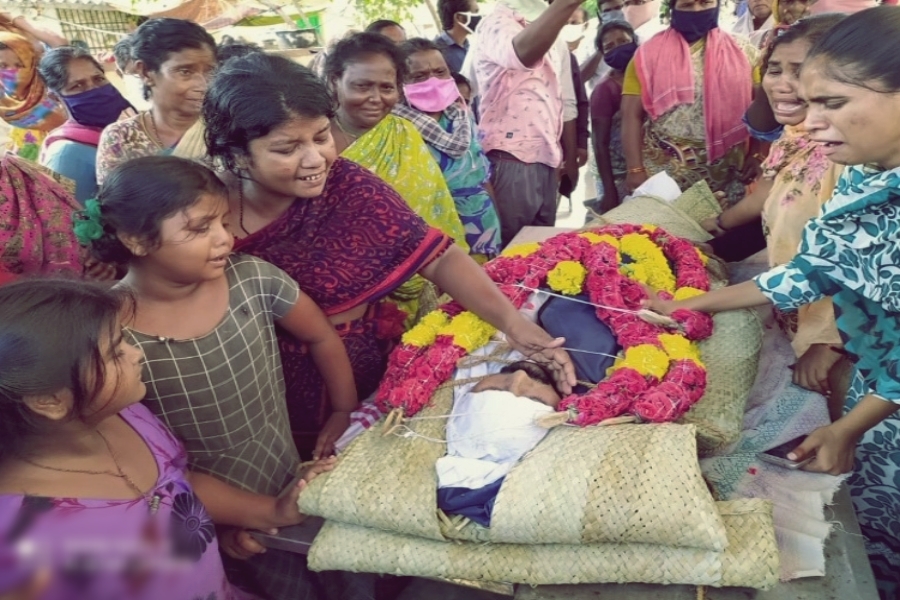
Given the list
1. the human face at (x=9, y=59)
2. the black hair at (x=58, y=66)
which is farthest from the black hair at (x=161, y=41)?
the human face at (x=9, y=59)

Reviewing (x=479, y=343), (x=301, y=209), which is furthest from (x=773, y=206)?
(x=301, y=209)

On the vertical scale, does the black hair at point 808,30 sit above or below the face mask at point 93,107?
above

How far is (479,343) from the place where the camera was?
2.14 meters

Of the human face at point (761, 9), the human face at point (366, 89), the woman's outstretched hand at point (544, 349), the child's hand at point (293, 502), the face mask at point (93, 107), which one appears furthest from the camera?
the human face at point (761, 9)

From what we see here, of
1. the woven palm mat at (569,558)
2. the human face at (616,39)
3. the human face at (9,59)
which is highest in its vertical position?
the human face at (9,59)

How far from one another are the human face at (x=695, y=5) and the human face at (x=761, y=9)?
2.18m

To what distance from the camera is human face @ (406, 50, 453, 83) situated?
11.5ft

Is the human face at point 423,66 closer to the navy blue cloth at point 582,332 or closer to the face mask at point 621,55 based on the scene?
the face mask at point 621,55

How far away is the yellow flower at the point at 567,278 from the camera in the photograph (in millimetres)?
2258

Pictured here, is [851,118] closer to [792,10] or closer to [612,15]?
[792,10]

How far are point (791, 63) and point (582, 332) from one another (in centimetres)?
124

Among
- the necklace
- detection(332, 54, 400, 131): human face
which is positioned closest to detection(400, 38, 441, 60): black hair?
detection(332, 54, 400, 131): human face

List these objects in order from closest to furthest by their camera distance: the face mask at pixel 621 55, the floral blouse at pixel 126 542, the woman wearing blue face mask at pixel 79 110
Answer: the floral blouse at pixel 126 542, the woman wearing blue face mask at pixel 79 110, the face mask at pixel 621 55

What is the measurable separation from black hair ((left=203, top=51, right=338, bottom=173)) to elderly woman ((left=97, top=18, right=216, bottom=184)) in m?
0.88
